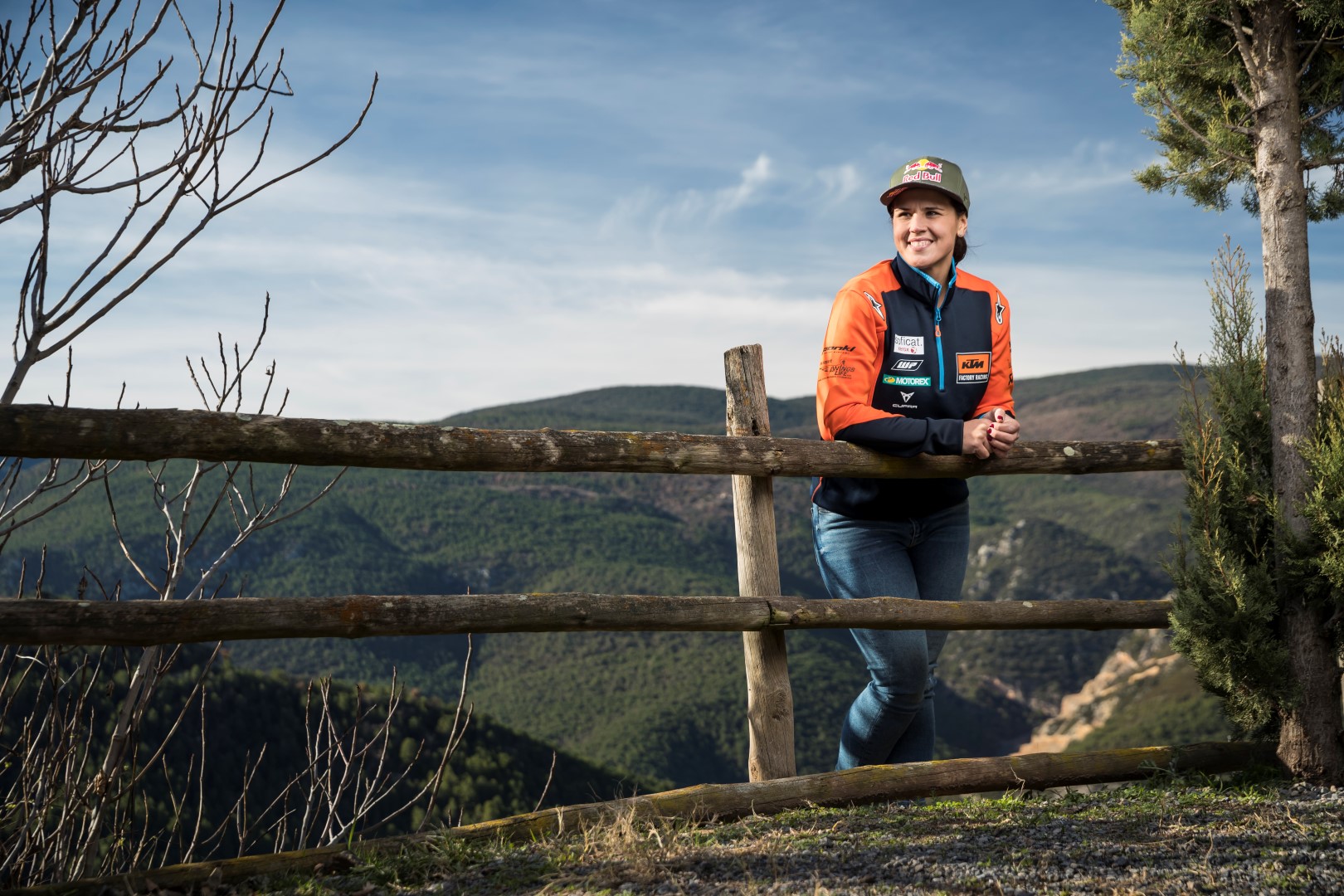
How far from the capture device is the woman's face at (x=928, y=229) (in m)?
3.66

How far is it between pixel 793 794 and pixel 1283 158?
3.18 meters

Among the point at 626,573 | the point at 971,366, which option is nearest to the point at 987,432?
the point at 971,366

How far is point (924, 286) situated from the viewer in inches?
144

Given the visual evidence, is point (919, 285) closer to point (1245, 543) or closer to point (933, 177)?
point (933, 177)

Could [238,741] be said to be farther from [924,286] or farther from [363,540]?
[363,540]

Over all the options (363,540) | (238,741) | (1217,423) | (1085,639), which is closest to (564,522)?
(363,540)

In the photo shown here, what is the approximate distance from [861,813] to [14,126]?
3.12 m

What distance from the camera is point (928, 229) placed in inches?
144

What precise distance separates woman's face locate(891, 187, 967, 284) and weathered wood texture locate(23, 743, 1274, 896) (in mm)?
1739

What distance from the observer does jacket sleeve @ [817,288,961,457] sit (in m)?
3.49

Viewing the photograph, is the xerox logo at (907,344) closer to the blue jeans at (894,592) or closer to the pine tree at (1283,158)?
the blue jeans at (894,592)

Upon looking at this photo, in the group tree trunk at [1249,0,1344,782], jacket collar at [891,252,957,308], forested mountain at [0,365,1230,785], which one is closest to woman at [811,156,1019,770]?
jacket collar at [891,252,957,308]

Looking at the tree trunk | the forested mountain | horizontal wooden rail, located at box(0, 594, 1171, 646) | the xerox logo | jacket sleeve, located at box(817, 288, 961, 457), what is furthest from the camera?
the forested mountain

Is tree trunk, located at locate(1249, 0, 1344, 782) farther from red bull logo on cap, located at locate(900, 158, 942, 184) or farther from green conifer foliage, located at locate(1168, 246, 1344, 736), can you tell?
red bull logo on cap, located at locate(900, 158, 942, 184)
